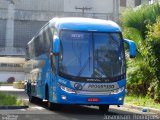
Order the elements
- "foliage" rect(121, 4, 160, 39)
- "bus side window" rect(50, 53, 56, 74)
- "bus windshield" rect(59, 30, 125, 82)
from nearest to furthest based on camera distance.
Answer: "bus windshield" rect(59, 30, 125, 82)
"bus side window" rect(50, 53, 56, 74)
"foliage" rect(121, 4, 160, 39)

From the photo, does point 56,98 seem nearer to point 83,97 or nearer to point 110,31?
point 83,97

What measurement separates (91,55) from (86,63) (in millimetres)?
369

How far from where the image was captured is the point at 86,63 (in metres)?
15.8

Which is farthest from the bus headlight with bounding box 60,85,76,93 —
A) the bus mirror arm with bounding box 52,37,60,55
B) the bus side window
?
the bus mirror arm with bounding box 52,37,60,55

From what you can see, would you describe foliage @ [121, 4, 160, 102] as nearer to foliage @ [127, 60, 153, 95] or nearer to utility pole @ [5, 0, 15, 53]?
foliage @ [127, 60, 153, 95]

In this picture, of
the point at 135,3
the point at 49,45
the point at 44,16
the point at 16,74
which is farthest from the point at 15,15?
the point at 49,45

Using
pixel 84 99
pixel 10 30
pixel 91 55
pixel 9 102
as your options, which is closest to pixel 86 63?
pixel 91 55

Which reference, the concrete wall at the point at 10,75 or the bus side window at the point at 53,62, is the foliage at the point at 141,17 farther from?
the concrete wall at the point at 10,75

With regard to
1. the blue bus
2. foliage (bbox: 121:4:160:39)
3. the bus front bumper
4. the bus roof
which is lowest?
the bus front bumper

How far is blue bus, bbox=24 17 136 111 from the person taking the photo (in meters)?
15.6

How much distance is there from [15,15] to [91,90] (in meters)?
52.0

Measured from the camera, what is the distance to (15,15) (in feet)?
217

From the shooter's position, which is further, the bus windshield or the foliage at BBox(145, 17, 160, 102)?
the foliage at BBox(145, 17, 160, 102)

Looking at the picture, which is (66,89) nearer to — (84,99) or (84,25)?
(84,99)
